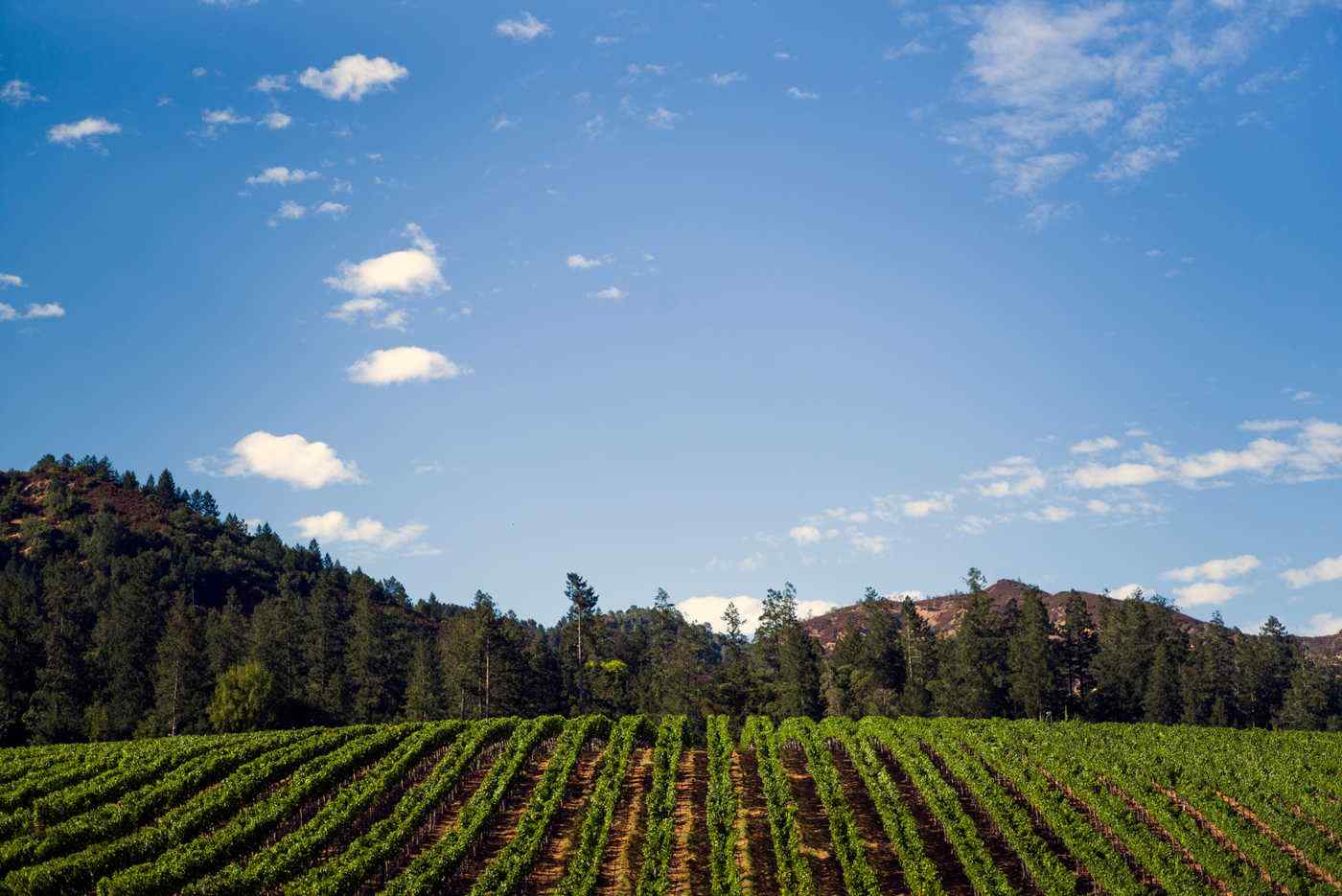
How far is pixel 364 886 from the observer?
3769cm

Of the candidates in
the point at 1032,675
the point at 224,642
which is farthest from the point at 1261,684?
the point at 224,642

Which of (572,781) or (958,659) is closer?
(572,781)

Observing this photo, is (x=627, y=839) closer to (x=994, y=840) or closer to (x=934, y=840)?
(x=934, y=840)

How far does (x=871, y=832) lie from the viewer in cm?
4412

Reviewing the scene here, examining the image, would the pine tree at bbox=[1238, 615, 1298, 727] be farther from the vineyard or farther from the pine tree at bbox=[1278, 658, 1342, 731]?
the vineyard

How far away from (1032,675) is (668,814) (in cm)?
5411

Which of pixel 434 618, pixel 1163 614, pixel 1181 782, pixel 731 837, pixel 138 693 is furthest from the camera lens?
pixel 434 618

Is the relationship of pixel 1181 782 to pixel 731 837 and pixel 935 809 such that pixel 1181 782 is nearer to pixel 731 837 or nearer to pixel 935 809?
pixel 935 809

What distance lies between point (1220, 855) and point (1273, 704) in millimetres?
70036

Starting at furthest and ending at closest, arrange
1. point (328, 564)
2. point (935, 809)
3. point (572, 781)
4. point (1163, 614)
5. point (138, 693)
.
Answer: point (328, 564) → point (1163, 614) → point (138, 693) → point (572, 781) → point (935, 809)

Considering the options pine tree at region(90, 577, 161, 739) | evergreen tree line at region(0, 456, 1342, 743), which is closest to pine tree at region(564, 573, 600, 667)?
evergreen tree line at region(0, 456, 1342, 743)

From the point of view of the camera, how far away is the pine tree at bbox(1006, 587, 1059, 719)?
8762cm

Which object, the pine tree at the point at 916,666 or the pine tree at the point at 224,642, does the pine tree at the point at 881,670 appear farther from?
the pine tree at the point at 224,642

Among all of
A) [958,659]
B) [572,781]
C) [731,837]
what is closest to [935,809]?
[731,837]
